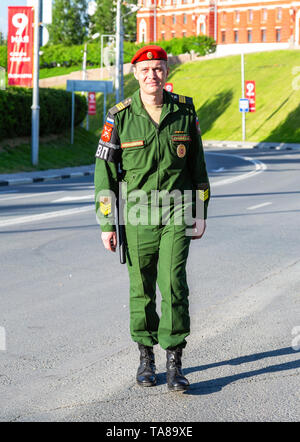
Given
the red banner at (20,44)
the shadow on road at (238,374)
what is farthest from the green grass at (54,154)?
the shadow on road at (238,374)

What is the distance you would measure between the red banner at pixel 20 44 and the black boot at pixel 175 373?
81.3 ft

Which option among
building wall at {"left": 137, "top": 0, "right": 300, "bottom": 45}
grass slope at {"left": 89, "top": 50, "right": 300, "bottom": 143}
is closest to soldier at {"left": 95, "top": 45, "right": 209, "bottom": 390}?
grass slope at {"left": 89, "top": 50, "right": 300, "bottom": 143}

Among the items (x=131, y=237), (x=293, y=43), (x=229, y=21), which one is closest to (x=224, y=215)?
(x=131, y=237)

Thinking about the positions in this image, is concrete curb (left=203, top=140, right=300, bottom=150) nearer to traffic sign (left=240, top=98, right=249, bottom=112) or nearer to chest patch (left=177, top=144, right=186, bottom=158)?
traffic sign (left=240, top=98, right=249, bottom=112)

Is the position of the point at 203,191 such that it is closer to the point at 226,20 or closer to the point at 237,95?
the point at 237,95

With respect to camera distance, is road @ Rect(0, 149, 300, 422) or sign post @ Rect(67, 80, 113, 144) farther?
sign post @ Rect(67, 80, 113, 144)

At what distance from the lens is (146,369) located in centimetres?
518

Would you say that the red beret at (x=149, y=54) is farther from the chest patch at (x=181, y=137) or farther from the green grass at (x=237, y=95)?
the green grass at (x=237, y=95)

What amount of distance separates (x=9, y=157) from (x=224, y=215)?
15304 millimetres

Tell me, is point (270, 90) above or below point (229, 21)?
below

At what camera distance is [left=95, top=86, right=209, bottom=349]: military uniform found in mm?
5090

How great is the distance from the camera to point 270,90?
80.2 meters

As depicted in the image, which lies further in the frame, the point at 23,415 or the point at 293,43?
the point at 293,43
